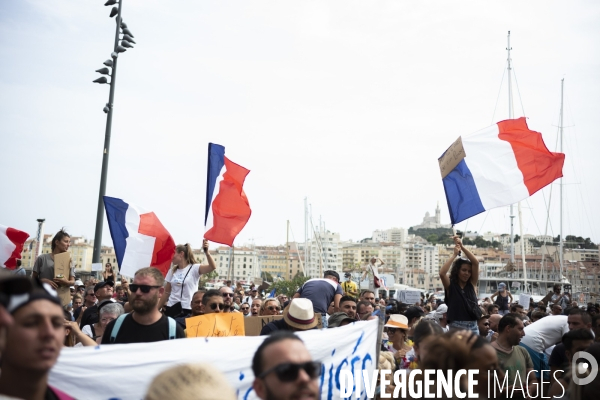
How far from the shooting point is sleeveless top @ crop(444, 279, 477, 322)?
7504 millimetres

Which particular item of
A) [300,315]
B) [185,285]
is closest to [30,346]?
[300,315]

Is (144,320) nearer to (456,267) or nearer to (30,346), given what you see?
(30,346)

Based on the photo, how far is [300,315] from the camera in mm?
6090

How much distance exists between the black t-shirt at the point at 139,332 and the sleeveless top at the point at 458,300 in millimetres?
3613

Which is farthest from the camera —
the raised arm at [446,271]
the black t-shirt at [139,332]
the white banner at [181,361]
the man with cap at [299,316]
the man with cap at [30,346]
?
the raised arm at [446,271]

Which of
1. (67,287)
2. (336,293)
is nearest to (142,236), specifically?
(67,287)

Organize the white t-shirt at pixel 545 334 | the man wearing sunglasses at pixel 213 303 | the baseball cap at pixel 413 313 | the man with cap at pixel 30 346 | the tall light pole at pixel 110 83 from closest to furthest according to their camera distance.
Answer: the man with cap at pixel 30 346
the man wearing sunglasses at pixel 213 303
the white t-shirt at pixel 545 334
the baseball cap at pixel 413 313
the tall light pole at pixel 110 83

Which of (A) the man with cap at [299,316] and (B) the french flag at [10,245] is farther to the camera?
(B) the french flag at [10,245]

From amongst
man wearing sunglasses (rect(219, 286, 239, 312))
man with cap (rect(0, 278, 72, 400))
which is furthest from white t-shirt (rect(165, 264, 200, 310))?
man with cap (rect(0, 278, 72, 400))

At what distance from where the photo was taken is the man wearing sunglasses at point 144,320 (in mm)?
5016

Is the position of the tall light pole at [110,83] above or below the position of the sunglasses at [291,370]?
above

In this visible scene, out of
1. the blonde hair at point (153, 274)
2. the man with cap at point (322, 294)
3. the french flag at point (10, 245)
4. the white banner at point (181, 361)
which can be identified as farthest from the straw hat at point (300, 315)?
the french flag at point (10, 245)

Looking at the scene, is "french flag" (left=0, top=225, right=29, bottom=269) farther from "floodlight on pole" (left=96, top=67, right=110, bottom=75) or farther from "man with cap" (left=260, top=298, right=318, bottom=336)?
"floodlight on pole" (left=96, top=67, right=110, bottom=75)

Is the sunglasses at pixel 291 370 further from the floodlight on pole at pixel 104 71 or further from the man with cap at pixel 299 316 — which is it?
the floodlight on pole at pixel 104 71
